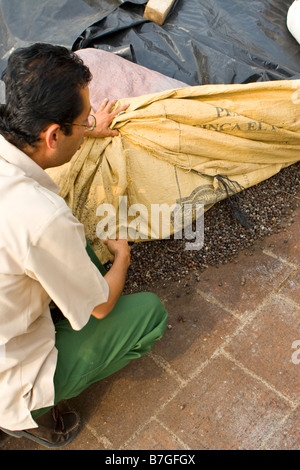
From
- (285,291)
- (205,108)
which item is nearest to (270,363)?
(285,291)

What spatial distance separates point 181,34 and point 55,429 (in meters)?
2.91

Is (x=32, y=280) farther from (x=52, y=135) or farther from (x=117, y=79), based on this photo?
(x=117, y=79)

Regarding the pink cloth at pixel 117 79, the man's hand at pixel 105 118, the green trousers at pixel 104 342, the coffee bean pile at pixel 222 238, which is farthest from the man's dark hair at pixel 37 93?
the coffee bean pile at pixel 222 238

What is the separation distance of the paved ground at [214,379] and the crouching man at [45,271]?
0.36 metres

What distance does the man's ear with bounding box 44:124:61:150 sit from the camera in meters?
1.76

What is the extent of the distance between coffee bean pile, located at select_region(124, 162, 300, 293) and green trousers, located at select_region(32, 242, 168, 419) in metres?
0.68

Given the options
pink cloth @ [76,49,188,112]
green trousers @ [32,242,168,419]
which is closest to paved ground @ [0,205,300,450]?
green trousers @ [32,242,168,419]

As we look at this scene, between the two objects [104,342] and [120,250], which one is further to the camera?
[120,250]

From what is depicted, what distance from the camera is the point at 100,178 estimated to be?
9.01 ft

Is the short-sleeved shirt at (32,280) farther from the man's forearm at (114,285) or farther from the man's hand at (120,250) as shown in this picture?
the man's hand at (120,250)

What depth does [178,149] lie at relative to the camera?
9.48 feet

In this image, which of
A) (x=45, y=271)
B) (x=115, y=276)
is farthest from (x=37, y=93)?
(x=115, y=276)

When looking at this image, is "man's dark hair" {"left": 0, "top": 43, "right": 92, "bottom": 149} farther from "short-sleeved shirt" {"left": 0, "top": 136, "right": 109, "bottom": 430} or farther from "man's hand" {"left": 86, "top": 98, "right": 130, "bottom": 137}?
"man's hand" {"left": 86, "top": 98, "right": 130, "bottom": 137}

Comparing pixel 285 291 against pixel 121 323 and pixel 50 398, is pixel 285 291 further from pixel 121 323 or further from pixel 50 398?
pixel 50 398
